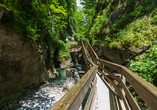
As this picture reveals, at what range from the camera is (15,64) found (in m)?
5.05

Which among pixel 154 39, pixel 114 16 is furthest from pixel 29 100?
pixel 114 16

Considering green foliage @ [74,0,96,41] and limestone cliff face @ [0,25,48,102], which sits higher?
green foliage @ [74,0,96,41]

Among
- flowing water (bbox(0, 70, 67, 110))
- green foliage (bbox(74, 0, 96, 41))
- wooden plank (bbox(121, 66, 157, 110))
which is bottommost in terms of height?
flowing water (bbox(0, 70, 67, 110))

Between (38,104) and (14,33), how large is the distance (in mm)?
4752

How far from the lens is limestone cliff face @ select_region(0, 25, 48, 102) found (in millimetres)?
4329

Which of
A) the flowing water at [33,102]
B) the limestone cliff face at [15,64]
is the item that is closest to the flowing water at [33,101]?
the flowing water at [33,102]

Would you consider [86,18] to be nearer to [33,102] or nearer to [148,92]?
[33,102]

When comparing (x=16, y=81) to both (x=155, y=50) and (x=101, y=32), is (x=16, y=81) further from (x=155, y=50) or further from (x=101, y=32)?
(x=101, y=32)

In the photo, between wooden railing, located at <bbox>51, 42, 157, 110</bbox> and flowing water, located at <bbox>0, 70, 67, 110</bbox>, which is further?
flowing water, located at <bbox>0, 70, 67, 110</bbox>

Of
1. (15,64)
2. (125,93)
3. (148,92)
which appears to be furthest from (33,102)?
(148,92)

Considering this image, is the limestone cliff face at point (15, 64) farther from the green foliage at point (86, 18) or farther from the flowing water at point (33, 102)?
the green foliage at point (86, 18)

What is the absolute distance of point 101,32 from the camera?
8.58m

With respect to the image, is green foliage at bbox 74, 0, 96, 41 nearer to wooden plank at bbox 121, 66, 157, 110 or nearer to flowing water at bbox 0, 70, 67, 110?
flowing water at bbox 0, 70, 67, 110

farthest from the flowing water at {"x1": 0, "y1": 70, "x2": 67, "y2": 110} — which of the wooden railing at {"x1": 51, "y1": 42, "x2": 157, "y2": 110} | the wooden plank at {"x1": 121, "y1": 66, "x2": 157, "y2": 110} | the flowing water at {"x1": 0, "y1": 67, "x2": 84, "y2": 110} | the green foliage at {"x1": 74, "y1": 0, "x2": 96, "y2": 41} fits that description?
the green foliage at {"x1": 74, "y1": 0, "x2": 96, "y2": 41}
